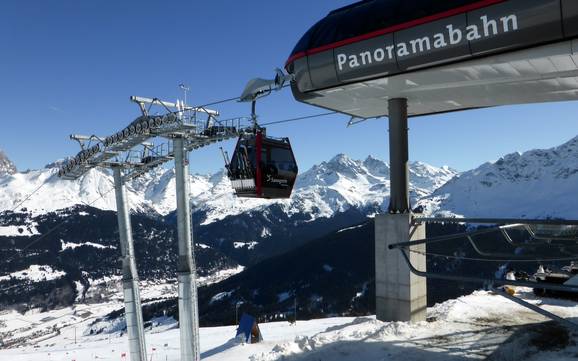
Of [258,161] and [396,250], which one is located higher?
[258,161]

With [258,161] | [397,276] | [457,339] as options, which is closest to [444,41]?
[457,339]

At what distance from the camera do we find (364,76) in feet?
37.4

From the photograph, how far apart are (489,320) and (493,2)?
34.7 ft

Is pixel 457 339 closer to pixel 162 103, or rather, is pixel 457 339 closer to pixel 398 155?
pixel 398 155

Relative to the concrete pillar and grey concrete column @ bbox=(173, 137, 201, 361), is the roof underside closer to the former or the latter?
the concrete pillar

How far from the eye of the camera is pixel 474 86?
43.7ft

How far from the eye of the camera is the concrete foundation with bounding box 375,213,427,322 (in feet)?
49.8

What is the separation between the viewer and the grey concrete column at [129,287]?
94.9 ft

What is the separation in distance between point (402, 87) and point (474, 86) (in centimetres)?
214

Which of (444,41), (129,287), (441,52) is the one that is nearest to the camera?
(444,41)

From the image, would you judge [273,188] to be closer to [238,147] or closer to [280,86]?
[238,147]

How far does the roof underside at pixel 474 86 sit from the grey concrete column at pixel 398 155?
53 centimetres

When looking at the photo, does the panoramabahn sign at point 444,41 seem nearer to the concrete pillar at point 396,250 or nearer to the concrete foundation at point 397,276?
the concrete pillar at point 396,250

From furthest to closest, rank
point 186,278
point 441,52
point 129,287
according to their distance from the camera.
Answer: point 129,287 < point 186,278 < point 441,52
